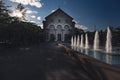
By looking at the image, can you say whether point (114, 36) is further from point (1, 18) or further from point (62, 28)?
point (1, 18)

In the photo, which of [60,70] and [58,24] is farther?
[58,24]

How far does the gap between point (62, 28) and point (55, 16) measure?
572 cm

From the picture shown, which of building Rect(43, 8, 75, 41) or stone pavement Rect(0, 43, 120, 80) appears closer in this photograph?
stone pavement Rect(0, 43, 120, 80)

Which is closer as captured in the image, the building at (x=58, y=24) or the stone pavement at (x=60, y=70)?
the stone pavement at (x=60, y=70)

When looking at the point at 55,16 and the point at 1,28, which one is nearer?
the point at 1,28

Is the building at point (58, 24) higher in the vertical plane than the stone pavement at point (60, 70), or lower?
higher

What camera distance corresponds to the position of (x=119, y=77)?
755 centimetres

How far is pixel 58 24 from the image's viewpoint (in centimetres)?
9281

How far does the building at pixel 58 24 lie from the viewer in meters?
91.5

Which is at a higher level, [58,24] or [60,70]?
[58,24]

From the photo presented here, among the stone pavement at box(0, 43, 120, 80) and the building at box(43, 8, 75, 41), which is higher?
the building at box(43, 8, 75, 41)

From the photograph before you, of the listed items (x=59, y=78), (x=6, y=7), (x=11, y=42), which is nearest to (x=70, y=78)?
(x=59, y=78)

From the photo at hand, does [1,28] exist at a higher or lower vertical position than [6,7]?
lower

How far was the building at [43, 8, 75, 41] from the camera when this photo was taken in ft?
300
